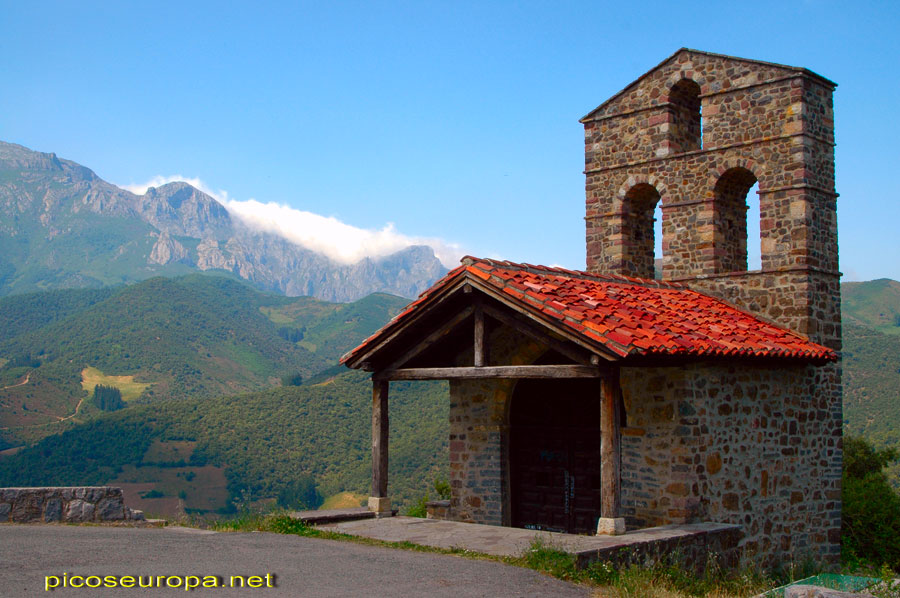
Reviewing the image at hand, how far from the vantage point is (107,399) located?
89.3m

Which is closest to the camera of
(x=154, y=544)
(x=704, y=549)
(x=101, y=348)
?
(x=154, y=544)

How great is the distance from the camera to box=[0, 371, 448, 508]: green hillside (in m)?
60.9

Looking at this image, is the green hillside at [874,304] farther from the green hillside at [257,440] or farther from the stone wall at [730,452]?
the stone wall at [730,452]

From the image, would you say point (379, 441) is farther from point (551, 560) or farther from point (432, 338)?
point (551, 560)

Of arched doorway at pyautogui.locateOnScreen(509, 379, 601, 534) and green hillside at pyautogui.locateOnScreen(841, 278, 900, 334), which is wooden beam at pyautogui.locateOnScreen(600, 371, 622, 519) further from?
green hillside at pyautogui.locateOnScreen(841, 278, 900, 334)

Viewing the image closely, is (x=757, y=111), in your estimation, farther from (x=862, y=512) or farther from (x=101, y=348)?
(x=101, y=348)

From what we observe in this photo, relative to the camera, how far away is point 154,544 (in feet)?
32.1

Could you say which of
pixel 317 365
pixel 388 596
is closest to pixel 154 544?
pixel 388 596

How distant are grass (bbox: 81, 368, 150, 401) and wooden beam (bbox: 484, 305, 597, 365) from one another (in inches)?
3560

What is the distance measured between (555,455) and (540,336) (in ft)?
10.2

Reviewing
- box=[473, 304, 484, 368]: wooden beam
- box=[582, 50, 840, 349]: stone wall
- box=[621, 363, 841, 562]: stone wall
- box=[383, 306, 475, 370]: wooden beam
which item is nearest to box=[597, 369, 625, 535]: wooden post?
box=[621, 363, 841, 562]: stone wall

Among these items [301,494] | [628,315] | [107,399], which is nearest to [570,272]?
[628,315]

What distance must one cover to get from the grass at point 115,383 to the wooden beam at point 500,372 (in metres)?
88.9

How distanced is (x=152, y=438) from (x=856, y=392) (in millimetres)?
51503
